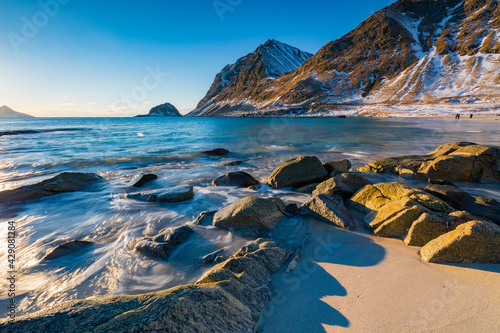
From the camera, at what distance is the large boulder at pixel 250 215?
18.0ft

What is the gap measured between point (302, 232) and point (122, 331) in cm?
425

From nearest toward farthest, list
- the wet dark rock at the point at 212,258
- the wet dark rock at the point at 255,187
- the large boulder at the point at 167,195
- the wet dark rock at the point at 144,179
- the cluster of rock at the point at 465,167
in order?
the wet dark rock at the point at 212,258 < the large boulder at the point at 167,195 < the cluster of rock at the point at 465,167 < the wet dark rock at the point at 255,187 < the wet dark rock at the point at 144,179

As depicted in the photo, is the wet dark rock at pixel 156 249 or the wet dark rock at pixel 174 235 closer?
the wet dark rock at pixel 156 249

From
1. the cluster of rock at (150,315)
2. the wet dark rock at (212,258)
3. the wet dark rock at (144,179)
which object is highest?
the cluster of rock at (150,315)

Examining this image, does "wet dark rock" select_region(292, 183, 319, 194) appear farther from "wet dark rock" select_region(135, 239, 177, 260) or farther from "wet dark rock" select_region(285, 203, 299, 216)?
"wet dark rock" select_region(135, 239, 177, 260)

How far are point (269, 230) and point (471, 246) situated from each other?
12.1 ft

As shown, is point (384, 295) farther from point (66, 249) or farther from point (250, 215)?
point (66, 249)

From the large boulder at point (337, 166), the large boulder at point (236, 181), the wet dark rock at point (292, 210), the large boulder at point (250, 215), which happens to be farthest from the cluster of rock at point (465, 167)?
the large boulder at point (236, 181)

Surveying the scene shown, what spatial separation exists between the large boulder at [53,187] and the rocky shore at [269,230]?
0.03 meters

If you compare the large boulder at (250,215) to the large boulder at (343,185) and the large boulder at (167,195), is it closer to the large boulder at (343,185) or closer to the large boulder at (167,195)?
the large boulder at (343,185)

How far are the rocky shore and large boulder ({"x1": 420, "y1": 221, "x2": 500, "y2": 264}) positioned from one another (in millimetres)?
13

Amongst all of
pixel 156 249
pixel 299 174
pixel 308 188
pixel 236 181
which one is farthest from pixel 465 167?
pixel 156 249

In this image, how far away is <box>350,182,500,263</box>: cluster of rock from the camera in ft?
11.4

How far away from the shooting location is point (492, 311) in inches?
104
